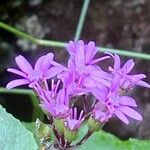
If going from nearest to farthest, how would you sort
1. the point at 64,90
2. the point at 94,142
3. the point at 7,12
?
the point at 64,90 → the point at 94,142 → the point at 7,12

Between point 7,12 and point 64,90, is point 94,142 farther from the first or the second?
point 7,12

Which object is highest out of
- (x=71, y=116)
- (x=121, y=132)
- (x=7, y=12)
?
(x=7, y=12)

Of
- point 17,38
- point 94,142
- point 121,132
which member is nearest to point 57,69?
point 94,142

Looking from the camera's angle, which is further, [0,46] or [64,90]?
[0,46]

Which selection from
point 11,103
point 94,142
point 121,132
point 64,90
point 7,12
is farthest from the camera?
point 7,12

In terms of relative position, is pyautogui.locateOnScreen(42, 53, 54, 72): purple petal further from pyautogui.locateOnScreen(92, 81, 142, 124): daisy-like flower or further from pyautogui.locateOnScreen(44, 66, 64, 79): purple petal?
pyautogui.locateOnScreen(92, 81, 142, 124): daisy-like flower

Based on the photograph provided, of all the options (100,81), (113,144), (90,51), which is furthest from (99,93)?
(113,144)

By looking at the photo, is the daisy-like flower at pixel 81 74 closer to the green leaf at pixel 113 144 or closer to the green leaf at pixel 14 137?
the green leaf at pixel 14 137

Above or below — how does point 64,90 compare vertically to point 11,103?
above
